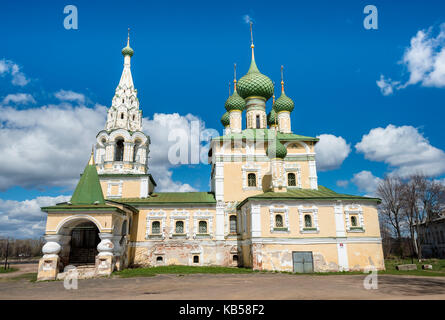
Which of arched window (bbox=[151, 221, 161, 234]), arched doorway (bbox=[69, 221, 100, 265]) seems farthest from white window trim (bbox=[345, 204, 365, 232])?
arched doorway (bbox=[69, 221, 100, 265])

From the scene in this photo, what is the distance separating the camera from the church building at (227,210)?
1853cm

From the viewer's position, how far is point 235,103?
27938 millimetres

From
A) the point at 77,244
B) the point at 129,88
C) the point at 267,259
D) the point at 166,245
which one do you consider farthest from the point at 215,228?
the point at 129,88

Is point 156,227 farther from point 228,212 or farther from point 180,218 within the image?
point 228,212

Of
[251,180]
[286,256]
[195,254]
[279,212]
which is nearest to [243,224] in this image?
[279,212]

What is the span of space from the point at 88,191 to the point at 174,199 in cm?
722

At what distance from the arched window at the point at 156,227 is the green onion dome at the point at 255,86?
13647mm

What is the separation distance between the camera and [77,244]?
22.3m

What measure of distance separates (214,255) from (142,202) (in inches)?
263

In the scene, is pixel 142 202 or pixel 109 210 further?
pixel 142 202

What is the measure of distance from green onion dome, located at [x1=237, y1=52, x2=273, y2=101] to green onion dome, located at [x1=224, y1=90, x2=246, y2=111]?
26.1 inches

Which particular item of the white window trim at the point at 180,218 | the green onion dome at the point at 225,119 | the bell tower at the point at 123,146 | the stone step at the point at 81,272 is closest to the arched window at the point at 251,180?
the white window trim at the point at 180,218

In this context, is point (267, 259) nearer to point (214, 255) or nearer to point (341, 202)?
point (214, 255)
